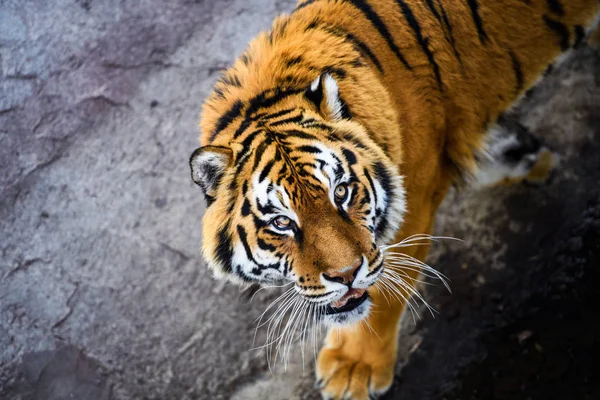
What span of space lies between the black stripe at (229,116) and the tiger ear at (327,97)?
0.19m

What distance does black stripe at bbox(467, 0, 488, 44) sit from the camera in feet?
6.35

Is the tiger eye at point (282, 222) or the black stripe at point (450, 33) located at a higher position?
the tiger eye at point (282, 222)

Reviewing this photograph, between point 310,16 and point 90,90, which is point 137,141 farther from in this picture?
point 310,16

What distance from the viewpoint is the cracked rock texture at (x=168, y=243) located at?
2.26 m

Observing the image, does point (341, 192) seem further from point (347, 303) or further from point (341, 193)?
point (347, 303)

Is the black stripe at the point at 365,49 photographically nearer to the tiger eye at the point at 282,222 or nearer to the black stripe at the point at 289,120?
the black stripe at the point at 289,120

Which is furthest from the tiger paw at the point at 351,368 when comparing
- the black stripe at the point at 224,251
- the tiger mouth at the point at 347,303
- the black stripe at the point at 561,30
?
the black stripe at the point at 561,30

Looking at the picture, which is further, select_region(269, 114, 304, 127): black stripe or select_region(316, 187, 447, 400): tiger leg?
select_region(316, 187, 447, 400): tiger leg

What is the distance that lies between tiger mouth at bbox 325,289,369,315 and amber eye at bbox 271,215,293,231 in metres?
0.26

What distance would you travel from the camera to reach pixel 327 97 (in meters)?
1.52

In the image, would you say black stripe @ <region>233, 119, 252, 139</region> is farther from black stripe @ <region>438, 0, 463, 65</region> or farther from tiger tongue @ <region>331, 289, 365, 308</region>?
black stripe @ <region>438, 0, 463, 65</region>

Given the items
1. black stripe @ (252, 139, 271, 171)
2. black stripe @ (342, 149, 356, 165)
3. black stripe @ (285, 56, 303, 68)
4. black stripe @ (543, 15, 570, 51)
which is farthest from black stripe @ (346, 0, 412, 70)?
black stripe @ (543, 15, 570, 51)

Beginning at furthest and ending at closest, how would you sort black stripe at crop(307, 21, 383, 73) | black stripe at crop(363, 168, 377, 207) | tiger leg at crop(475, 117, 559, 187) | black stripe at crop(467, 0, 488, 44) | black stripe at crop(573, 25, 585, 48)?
tiger leg at crop(475, 117, 559, 187) < black stripe at crop(573, 25, 585, 48) < black stripe at crop(467, 0, 488, 44) < black stripe at crop(307, 21, 383, 73) < black stripe at crop(363, 168, 377, 207)

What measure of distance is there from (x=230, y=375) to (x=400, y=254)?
2.71 feet
